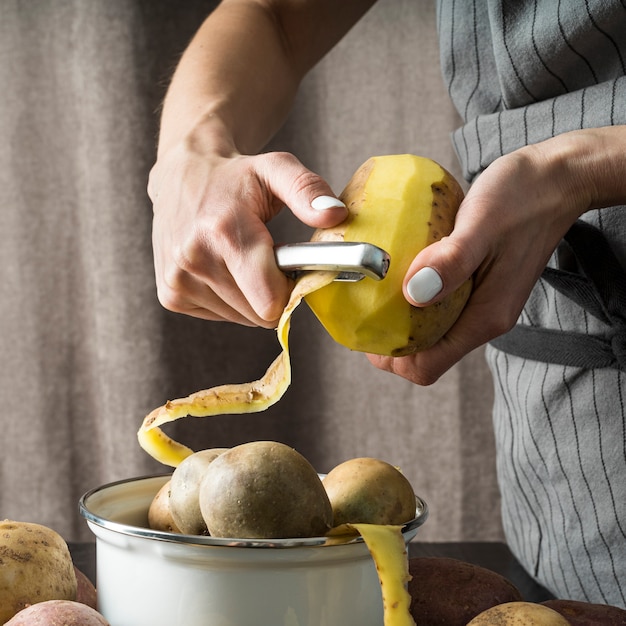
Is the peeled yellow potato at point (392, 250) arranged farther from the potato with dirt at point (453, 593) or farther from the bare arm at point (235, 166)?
the potato with dirt at point (453, 593)

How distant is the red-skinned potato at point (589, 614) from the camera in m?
0.48

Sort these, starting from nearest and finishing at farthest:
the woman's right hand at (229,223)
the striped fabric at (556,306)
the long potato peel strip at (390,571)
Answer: the long potato peel strip at (390,571) < the woman's right hand at (229,223) < the striped fabric at (556,306)

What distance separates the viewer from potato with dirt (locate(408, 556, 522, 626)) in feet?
1.64

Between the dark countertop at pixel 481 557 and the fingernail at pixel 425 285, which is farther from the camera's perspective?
the dark countertop at pixel 481 557

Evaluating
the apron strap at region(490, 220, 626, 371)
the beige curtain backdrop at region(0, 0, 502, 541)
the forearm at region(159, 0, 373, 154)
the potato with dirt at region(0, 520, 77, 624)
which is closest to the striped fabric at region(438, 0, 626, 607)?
the apron strap at region(490, 220, 626, 371)

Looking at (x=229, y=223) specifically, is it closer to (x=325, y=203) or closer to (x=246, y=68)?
(x=325, y=203)

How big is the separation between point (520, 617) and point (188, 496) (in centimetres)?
18

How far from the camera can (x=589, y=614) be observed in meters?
0.49

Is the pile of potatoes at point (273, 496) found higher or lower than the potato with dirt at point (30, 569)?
higher

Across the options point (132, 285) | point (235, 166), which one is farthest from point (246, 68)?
point (132, 285)

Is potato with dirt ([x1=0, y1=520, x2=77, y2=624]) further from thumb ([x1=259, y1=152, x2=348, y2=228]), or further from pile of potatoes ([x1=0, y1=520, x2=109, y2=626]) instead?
thumb ([x1=259, y1=152, x2=348, y2=228])

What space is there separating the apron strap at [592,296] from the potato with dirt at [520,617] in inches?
9.5

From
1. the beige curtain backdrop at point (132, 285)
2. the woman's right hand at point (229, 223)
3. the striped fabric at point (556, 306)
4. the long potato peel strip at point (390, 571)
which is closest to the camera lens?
the long potato peel strip at point (390, 571)

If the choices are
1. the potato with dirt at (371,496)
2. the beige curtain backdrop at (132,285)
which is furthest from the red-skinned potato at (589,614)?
the beige curtain backdrop at (132,285)
